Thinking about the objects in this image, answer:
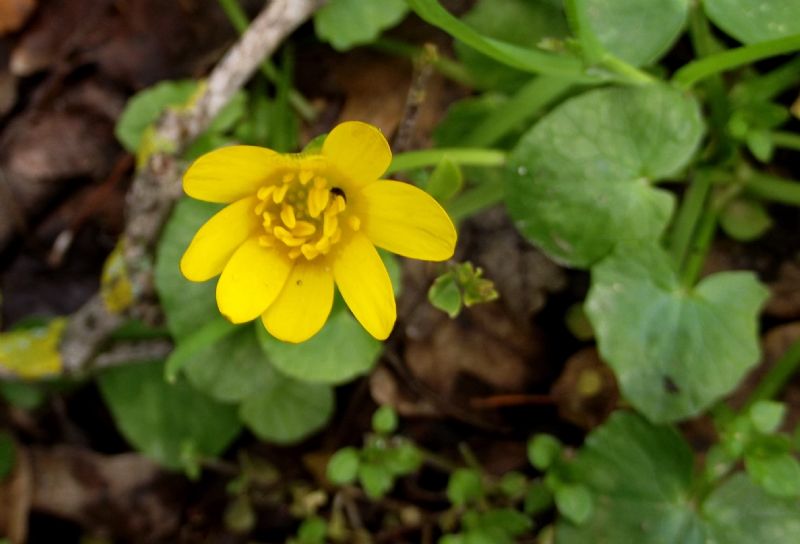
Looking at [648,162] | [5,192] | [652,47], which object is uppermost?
[652,47]

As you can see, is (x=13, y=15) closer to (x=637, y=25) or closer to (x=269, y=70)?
(x=269, y=70)

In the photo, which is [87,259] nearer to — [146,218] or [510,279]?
[146,218]

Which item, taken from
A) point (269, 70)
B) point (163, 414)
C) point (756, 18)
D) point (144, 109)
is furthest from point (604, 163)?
point (163, 414)

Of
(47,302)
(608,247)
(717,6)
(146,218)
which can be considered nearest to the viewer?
(717,6)

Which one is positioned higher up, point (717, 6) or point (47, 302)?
point (717, 6)

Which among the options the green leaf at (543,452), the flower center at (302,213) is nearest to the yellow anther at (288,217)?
the flower center at (302,213)

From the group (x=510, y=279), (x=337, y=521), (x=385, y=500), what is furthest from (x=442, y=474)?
(x=510, y=279)

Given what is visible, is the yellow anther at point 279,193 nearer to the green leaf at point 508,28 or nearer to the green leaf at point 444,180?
the green leaf at point 444,180

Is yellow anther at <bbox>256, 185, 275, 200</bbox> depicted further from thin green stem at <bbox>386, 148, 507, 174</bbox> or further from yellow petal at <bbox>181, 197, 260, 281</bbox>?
thin green stem at <bbox>386, 148, 507, 174</bbox>
